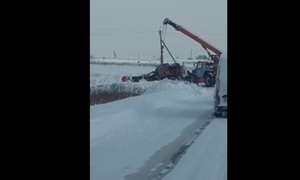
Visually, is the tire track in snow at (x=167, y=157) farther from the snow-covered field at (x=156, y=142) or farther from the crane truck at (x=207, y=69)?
the crane truck at (x=207, y=69)

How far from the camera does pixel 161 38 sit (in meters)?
24.3

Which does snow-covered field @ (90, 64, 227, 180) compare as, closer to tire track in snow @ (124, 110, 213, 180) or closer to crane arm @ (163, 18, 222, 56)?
tire track in snow @ (124, 110, 213, 180)

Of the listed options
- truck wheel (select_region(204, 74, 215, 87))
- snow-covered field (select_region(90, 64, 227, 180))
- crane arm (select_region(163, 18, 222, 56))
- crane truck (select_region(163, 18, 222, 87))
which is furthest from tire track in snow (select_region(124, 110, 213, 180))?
truck wheel (select_region(204, 74, 215, 87))

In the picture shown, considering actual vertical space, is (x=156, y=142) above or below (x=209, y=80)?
below

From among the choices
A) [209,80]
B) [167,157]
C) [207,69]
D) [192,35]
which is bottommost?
[167,157]

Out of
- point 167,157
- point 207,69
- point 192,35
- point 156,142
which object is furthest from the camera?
point 207,69

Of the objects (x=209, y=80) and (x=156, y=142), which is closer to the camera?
(x=156, y=142)

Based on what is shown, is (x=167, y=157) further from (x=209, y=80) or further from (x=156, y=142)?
(x=209, y=80)

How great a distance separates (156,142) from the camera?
8922mm

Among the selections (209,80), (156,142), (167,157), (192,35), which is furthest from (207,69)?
(167,157)
